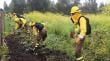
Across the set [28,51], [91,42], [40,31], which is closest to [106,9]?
[40,31]

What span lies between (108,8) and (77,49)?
4459mm

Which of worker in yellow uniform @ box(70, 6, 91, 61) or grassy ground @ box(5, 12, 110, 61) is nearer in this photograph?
worker in yellow uniform @ box(70, 6, 91, 61)

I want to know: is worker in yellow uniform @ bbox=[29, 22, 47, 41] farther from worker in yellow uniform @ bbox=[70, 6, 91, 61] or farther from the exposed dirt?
worker in yellow uniform @ bbox=[70, 6, 91, 61]

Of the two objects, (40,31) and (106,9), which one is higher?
(106,9)

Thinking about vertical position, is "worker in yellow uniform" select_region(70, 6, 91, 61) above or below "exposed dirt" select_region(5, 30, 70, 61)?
above

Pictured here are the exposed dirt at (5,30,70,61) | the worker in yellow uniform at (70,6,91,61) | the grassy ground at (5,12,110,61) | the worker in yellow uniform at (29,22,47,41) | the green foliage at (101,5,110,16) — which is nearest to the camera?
the worker in yellow uniform at (70,6,91,61)

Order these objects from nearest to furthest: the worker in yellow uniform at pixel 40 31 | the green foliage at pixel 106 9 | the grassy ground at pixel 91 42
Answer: the grassy ground at pixel 91 42 < the worker in yellow uniform at pixel 40 31 < the green foliage at pixel 106 9

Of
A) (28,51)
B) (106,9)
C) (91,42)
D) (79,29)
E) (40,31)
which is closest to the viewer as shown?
(79,29)

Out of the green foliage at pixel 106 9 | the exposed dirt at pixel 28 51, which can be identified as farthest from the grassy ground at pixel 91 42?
the green foliage at pixel 106 9

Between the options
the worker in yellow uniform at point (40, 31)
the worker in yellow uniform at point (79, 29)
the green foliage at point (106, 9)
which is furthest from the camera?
the green foliage at point (106, 9)

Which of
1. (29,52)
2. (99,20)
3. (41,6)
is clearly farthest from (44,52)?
(41,6)

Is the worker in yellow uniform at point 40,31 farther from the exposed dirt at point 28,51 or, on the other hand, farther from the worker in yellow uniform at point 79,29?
the worker in yellow uniform at point 79,29

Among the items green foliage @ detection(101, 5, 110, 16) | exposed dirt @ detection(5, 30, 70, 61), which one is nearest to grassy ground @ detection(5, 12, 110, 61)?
exposed dirt @ detection(5, 30, 70, 61)

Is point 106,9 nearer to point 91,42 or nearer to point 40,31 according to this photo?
point 40,31
